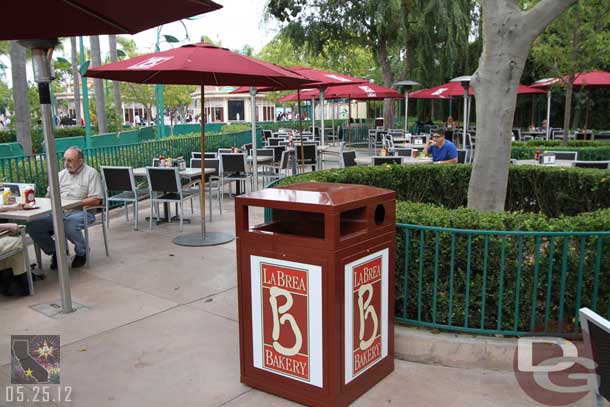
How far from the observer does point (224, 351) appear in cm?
397

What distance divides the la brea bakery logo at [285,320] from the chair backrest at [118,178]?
525 cm

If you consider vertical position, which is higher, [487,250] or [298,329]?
[487,250]

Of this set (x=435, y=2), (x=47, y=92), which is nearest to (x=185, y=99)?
(x=435, y=2)

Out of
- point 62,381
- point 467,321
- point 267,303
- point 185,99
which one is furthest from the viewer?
point 185,99

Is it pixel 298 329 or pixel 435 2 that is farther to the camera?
pixel 435 2

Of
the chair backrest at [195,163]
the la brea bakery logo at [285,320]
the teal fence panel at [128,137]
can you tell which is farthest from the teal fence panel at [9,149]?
the la brea bakery logo at [285,320]

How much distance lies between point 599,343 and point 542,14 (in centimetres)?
372

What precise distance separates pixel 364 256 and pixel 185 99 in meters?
42.4

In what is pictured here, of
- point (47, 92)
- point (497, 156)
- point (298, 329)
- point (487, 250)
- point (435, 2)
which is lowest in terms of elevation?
point (298, 329)

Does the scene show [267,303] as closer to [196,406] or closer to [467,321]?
[196,406]

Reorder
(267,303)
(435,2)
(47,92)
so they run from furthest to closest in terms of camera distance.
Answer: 1. (435,2)
2. (47,92)
3. (267,303)

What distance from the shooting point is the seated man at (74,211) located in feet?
19.2

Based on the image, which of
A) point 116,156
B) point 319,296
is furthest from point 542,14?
point 116,156

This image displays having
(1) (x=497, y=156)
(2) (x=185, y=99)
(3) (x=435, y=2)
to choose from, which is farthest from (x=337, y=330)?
(2) (x=185, y=99)
